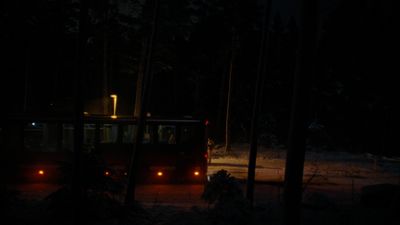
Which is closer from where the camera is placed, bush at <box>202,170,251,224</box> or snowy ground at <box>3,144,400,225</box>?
bush at <box>202,170,251,224</box>

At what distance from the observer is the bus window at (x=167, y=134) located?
20.0 m

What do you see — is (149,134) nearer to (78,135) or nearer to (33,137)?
(33,137)

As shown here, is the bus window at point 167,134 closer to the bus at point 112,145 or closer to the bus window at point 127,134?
the bus at point 112,145

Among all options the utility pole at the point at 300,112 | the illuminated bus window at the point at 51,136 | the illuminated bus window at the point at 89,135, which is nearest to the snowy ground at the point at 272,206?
the utility pole at the point at 300,112

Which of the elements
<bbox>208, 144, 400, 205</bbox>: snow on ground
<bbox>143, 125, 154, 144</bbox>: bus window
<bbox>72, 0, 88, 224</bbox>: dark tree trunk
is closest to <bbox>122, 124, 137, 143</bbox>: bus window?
<bbox>143, 125, 154, 144</bbox>: bus window

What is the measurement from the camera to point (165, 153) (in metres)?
20.0

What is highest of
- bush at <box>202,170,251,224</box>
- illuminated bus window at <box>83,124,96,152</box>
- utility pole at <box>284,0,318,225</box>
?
utility pole at <box>284,0,318,225</box>

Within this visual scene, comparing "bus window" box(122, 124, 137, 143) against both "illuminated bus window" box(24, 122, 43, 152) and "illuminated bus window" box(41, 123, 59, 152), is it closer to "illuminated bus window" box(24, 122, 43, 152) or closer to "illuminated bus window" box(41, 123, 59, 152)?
"illuminated bus window" box(41, 123, 59, 152)

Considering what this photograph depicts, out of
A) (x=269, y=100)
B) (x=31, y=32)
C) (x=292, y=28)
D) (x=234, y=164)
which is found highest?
(x=292, y=28)

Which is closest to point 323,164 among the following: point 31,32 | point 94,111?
point 94,111

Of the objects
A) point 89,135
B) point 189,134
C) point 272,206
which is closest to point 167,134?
point 189,134

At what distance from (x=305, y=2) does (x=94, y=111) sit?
1365 inches

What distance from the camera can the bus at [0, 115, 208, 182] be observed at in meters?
19.6

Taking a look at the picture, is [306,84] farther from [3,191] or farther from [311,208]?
[3,191]
